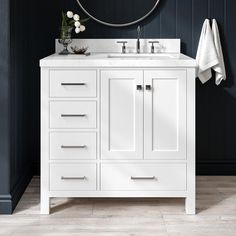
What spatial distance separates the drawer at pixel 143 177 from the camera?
3.14 meters

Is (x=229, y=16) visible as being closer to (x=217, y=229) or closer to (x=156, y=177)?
(x=156, y=177)

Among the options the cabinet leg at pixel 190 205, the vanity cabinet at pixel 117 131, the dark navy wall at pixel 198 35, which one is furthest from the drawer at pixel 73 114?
the dark navy wall at pixel 198 35

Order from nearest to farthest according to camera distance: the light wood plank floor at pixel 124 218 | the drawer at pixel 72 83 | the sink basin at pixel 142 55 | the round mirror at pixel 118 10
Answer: the light wood plank floor at pixel 124 218 → the drawer at pixel 72 83 → the sink basin at pixel 142 55 → the round mirror at pixel 118 10

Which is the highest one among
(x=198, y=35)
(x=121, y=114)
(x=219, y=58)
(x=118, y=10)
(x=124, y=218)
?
(x=118, y=10)

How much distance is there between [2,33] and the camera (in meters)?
3.08

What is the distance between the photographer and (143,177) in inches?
124

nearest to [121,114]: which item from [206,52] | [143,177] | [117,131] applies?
[117,131]

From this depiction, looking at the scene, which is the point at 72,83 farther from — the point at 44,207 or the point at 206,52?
the point at 206,52

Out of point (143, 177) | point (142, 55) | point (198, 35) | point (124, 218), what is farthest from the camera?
point (198, 35)

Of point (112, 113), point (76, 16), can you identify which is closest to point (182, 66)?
point (112, 113)

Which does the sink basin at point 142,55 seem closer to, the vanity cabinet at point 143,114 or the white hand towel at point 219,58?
the white hand towel at point 219,58

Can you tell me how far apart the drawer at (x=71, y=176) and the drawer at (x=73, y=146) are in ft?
0.16

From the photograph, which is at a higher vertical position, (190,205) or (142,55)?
(142,55)

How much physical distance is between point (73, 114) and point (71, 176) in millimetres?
342
